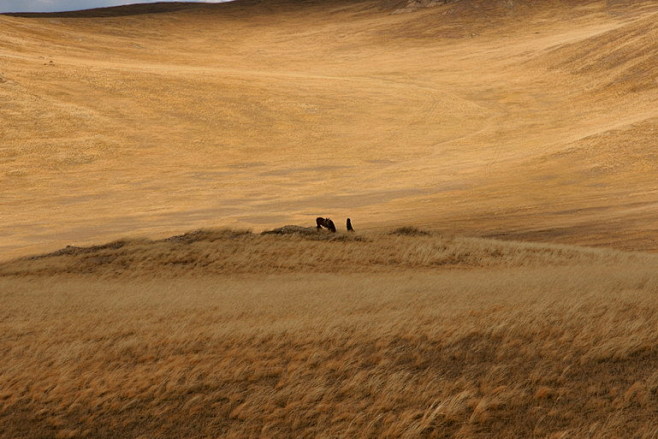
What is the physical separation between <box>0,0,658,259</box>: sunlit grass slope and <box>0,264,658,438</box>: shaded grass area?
1265 cm

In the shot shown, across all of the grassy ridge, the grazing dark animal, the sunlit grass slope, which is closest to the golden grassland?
the grassy ridge

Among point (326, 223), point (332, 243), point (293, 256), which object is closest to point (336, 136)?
point (326, 223)

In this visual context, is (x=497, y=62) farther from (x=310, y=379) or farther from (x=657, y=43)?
(x=310, y=379)

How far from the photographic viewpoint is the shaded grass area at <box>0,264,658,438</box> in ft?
22.9

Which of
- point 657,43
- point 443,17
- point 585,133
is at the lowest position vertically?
point 585,133

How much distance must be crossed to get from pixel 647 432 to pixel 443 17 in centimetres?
10534

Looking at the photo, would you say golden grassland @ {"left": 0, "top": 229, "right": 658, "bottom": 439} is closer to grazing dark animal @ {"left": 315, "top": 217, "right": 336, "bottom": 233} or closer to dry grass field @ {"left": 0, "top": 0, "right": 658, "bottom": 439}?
dry grass field @ {"left": 0, "top": 0, "right": 658, "bottom": 439}

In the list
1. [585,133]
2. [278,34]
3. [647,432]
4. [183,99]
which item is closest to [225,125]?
[183,99]

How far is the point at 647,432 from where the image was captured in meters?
6.57

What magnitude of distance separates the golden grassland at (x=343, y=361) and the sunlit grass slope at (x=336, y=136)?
11.7 meters

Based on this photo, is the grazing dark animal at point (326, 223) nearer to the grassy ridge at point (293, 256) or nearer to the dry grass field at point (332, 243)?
the grassy ridge at point (293, 256)

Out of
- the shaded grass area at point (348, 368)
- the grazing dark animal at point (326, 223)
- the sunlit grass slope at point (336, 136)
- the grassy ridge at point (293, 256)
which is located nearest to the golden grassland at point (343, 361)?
the shaded grass area at point (348, 368)

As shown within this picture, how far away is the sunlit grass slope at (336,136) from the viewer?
1137 inches

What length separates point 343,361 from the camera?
8.07m
